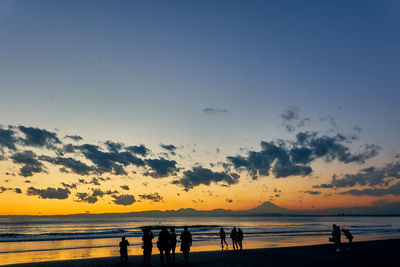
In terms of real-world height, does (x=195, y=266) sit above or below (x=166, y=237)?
below

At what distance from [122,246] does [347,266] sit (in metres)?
14.0

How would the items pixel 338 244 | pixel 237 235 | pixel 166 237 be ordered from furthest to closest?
pixel 237 235 < pixel 338 244 < pixel 166 237

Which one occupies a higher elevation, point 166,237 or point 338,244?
point 166,237

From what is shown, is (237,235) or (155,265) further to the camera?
(237,235)

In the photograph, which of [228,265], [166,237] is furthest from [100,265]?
[228,265]

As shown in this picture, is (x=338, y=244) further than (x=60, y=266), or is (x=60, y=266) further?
(x=338, y=244)

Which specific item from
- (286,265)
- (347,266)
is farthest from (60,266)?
(347,266)

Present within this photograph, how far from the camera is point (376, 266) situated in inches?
707

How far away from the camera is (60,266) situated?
65.7 feet

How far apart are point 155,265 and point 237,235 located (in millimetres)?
10659

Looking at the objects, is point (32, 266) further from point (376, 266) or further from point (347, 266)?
point (376, 266)

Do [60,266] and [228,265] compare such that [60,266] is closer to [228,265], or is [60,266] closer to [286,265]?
→ [228,265]

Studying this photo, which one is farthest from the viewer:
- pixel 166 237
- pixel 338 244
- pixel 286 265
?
pixel 338 244

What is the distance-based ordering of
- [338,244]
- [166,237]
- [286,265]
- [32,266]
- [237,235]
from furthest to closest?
1. [237,235]
2. [338,244]
3. [32,266]
4. [286,265]
5. [166,237]
